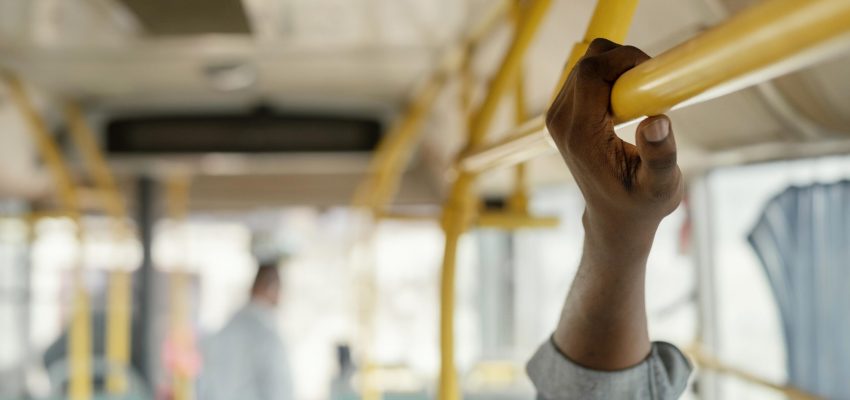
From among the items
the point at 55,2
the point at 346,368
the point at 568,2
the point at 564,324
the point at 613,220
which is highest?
the point at 55,2

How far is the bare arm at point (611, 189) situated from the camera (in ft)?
2.13

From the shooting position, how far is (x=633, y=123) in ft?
2.16

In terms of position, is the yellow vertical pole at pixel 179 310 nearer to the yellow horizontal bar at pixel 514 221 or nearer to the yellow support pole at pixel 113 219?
the yellow support pole at pixel 113 219

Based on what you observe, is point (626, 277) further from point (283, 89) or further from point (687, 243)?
point (283, 89)

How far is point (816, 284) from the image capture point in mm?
1921

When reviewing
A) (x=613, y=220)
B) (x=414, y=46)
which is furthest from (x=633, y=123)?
(x=414, y=46)

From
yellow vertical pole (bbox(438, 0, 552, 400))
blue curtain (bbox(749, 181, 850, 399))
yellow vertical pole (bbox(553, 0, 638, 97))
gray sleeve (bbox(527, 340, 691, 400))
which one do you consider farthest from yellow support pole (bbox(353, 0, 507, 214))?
gray sleeve (bbox(527, 340, 691, 400))

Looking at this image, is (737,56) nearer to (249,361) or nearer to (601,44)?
(601,44)

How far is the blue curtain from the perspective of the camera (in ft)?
6.07

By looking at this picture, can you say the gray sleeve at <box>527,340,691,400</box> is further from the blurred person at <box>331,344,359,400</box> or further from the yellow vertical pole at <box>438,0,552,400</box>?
the blurred person at <box>331,344,359,400</box>

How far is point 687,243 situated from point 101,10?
2.18 metres

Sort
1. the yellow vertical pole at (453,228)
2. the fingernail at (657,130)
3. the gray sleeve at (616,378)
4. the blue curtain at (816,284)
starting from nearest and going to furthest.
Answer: the fingernail at (657,130) < the gray sleeve at (616,378) < the yellow vertical pole at (453,228) < the blue curtain at (816,284)

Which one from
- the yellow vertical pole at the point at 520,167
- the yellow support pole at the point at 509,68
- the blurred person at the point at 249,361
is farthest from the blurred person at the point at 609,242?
the blurred person at the point at 249,361

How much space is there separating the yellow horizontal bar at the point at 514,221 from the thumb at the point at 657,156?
137cm
